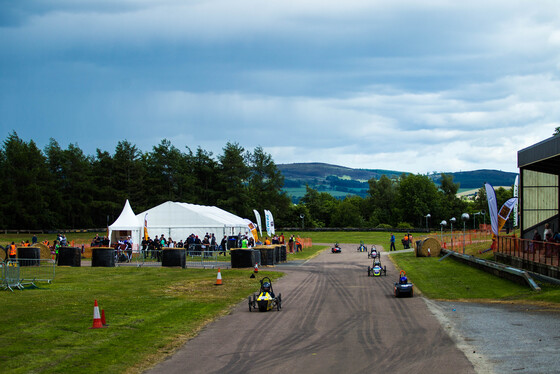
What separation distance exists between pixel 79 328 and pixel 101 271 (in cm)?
1686

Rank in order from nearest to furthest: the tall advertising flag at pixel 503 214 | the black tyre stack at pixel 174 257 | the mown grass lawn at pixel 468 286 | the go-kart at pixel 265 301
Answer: the go-kart at pixel 265 301 → the mown grass lawn at pixel 468 286 → the tall advertising flag at pixel 503 214 → the black tyre stack at pixel 174 257

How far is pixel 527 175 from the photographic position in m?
34.6

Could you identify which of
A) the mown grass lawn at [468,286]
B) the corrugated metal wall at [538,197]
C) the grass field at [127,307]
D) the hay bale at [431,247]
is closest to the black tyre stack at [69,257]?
the grass field at [127,307]

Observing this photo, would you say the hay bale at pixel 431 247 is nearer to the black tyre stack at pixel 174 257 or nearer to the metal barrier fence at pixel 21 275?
the black tyre stack at pixel 174 257

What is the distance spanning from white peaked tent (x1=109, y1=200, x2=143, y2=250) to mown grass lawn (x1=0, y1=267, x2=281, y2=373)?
919 inches

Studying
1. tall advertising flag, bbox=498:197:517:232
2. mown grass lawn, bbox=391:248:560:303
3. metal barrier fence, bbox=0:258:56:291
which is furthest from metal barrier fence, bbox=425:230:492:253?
metal barrier fence, bbox=0:258:56:291

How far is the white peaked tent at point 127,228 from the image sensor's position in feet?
169

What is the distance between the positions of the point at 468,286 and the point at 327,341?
512 inches

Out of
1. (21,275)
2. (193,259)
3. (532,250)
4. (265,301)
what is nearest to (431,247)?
(193,259)

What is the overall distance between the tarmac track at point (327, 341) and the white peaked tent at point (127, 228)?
1312 inches

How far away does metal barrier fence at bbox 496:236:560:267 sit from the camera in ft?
72.2

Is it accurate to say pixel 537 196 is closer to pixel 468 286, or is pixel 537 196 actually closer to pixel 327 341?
pixel 468 286

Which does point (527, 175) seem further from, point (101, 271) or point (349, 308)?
point (101, 271)

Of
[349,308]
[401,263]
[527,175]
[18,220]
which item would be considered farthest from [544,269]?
[18,220]
